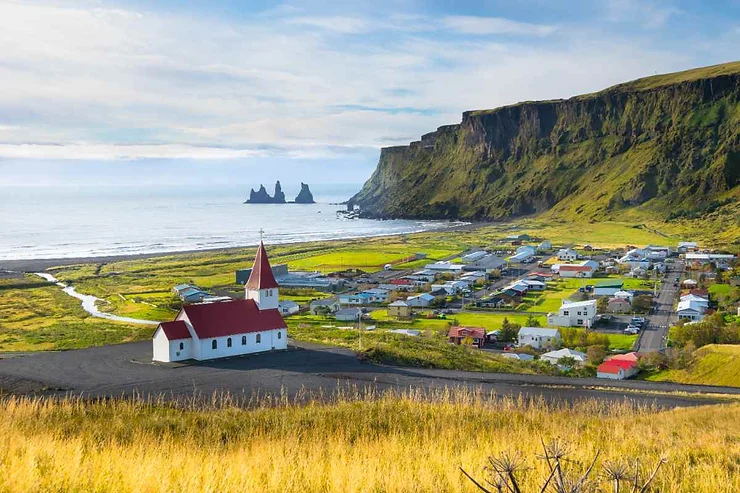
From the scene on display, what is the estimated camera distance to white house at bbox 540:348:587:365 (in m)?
37.8

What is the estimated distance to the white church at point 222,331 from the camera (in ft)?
96.7

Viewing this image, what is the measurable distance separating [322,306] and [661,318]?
28.3 metres

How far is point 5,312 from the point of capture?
5250cm

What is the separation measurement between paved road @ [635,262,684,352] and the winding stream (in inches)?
1329

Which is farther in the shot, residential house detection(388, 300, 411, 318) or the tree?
residential house detection(388, 300, 411, 318)

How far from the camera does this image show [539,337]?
44062mm

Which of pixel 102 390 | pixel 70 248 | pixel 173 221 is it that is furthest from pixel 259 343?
pixel 173 221

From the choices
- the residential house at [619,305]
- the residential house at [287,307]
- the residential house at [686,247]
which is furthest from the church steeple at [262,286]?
the residential house at [686,247]

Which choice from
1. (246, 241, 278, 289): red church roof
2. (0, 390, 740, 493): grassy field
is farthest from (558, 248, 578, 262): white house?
(0, 390, 740, 493): grassy field

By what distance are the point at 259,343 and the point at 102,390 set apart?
30.3 ft

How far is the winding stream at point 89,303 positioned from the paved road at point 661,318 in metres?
33.7

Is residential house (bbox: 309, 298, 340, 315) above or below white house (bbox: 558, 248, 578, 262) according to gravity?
below

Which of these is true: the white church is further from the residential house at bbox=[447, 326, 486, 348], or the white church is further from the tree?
the tree

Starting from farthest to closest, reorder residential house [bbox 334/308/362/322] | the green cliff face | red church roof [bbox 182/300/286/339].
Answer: the green cliff face
residential house [bbox 334/308/362/322]
red church roof [bbox 182/300/286/339]
